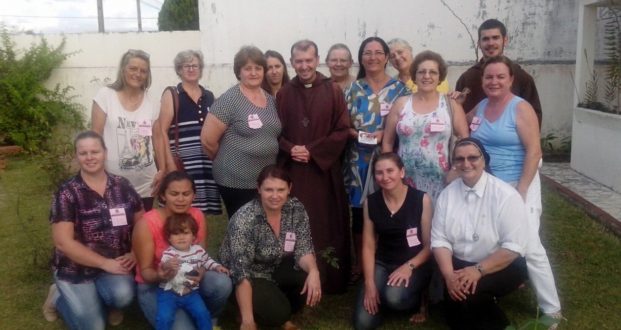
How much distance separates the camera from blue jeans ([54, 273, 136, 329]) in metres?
3.40

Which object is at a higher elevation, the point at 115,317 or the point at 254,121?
the point at 254,121

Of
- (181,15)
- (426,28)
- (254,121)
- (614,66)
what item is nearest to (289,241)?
(254,121)

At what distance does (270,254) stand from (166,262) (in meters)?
0.62

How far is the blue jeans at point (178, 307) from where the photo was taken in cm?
327

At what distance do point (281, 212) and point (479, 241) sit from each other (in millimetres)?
1178

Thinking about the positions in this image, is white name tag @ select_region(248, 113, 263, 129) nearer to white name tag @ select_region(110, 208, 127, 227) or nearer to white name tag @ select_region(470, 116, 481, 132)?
white name tag @ select_region(110, 208, 127, 227)

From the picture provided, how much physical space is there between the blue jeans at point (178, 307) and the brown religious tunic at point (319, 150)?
88 centimetres

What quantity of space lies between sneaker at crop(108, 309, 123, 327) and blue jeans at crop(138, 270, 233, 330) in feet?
1.28

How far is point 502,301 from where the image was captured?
3.97 m

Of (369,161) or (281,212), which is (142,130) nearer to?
(281,212)

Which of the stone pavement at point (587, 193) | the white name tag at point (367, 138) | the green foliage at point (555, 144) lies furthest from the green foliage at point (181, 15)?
the white name tag at point (367, 138)

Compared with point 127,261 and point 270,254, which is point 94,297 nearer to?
point 127,261

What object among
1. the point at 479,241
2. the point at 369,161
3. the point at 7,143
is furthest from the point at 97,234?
the point at 7,143

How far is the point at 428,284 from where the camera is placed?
3713mm
